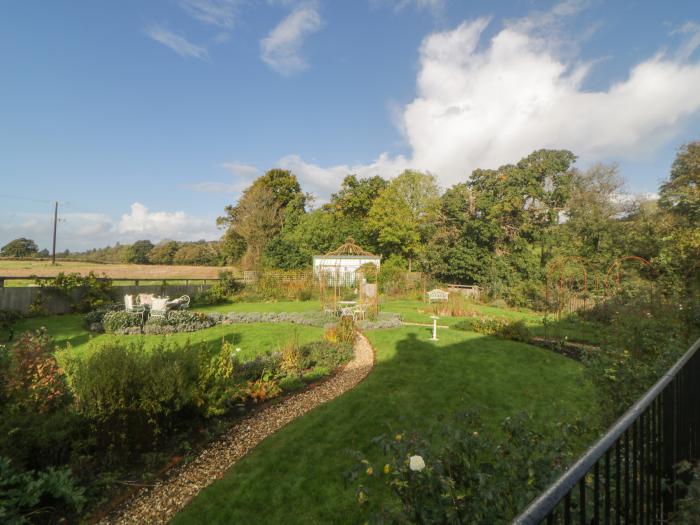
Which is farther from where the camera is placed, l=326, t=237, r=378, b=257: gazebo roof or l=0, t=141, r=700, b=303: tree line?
l=0, t=141, r=700, b=303: tree line

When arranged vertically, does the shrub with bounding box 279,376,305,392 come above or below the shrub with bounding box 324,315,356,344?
below

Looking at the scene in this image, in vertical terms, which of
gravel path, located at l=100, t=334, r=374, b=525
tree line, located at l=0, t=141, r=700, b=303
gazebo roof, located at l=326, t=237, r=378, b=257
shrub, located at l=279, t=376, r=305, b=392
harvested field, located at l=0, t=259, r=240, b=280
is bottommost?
gravel path, located at l=100, t=334, r=374, b=525

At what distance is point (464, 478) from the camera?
1826 mm

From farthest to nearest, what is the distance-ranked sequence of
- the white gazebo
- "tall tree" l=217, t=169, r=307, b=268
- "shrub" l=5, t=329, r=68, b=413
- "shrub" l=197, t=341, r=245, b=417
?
"tall tree" l=217, t=169, r=307, b=268 < the white gazebo < "shrub" l=197, t=341, r=245, b=417 < "shrub" l=5, t=329, r=68, b=413

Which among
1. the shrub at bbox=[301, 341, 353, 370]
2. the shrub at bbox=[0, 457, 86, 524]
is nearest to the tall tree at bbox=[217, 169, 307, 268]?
the shrub at bbox=[301, 341, 353, 370]

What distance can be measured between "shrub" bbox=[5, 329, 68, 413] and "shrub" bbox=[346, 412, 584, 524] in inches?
166

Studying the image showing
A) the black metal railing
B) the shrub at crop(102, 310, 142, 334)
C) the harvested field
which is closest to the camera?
the black metal railing

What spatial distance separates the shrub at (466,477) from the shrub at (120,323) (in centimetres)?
1058

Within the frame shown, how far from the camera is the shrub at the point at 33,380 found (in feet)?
12.8

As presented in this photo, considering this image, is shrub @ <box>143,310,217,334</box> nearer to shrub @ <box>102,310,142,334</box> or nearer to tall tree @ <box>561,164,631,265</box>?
shrub @ <box>102,310,142,334</box>

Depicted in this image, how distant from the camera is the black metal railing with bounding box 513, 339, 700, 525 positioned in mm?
987

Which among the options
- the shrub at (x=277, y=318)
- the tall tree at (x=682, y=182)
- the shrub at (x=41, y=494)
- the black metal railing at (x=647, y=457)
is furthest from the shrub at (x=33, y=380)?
the tall tree at (x=682, y=182)

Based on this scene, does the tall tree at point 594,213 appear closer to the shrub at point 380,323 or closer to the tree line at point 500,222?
the tree line at point 500,222

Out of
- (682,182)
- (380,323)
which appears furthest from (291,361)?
(682,182)
